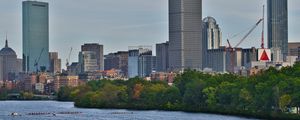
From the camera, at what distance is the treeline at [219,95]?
4424 inches

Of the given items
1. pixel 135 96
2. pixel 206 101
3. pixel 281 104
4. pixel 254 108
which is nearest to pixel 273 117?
pixel 281 104

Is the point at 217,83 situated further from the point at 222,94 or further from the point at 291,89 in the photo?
the point at 291,89

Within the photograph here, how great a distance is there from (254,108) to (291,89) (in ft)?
22.8

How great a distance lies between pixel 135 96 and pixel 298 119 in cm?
8037

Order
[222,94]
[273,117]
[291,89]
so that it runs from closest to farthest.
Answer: [273,117], [291,89], [222,94]

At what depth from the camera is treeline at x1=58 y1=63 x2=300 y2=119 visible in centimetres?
11238

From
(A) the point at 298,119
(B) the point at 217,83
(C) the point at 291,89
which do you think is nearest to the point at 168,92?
(B) the point at 217,83

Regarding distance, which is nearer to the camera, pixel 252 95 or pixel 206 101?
pixel 252 95

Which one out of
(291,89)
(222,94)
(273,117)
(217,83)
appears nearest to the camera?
(273,117)

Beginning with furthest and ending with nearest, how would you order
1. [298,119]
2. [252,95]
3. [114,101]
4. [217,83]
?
[114,101] → [217,83] → [252,95] → [298,119]

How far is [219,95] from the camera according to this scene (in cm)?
13425

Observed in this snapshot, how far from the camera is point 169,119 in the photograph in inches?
4321

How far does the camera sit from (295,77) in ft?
409

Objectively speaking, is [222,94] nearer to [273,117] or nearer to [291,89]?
[291,89]
